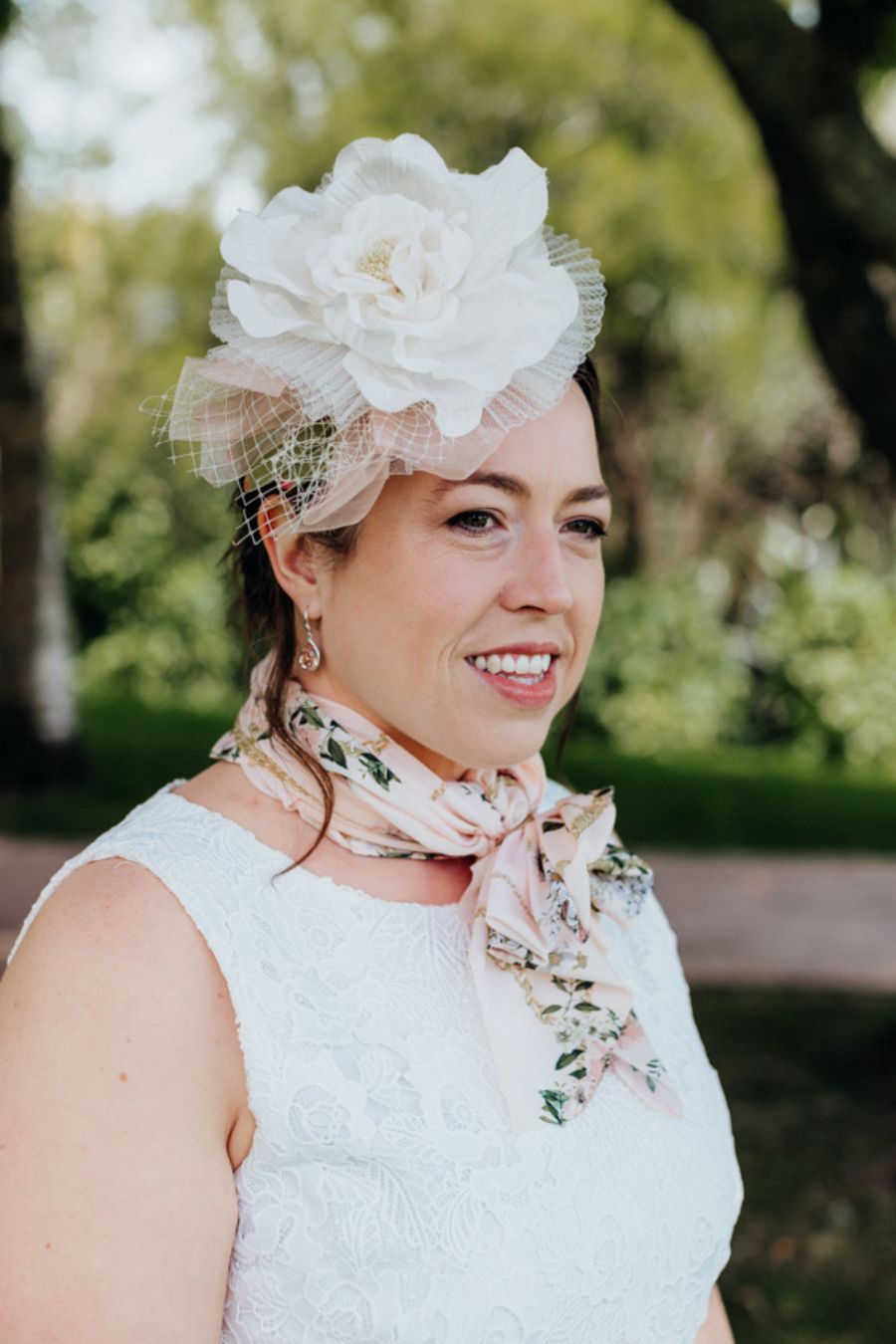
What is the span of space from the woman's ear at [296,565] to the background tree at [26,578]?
7016 mm

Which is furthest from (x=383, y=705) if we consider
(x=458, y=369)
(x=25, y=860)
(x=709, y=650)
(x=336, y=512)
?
(x=709, y=650)

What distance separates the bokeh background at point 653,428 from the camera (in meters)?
5.18

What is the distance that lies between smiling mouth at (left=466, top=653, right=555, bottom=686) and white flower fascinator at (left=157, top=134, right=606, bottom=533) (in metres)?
0.22

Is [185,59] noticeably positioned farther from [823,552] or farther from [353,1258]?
[353,1258]

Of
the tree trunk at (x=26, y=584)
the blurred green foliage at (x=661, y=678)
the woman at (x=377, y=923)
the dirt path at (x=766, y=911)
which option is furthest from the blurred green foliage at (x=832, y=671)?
the woman at (x=377, y=923)

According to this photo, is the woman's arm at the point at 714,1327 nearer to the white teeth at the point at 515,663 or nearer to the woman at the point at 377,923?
the woman at the point at 377,923

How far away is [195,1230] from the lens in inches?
58.6

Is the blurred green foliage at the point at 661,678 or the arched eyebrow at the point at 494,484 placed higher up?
the arched eyebrow at the point at 494,484

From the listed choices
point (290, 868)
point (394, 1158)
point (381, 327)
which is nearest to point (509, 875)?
point (290, 868)

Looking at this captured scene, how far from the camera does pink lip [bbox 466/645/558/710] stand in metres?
1.78

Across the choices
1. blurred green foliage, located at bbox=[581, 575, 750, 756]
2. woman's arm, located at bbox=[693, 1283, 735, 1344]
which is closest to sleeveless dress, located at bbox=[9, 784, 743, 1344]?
woman's arm, located at bbox=[693, 1283, 735, 1344]

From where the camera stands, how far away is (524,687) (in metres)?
1.81

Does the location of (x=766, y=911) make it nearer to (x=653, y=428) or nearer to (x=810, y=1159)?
(x=810, y=1159)

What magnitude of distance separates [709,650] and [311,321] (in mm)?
12310
